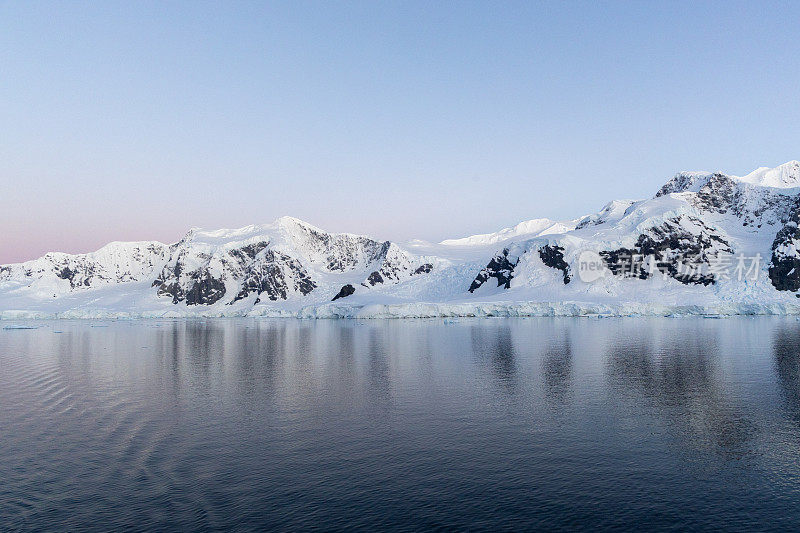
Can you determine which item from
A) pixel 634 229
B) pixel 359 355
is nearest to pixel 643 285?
pixel 634 229

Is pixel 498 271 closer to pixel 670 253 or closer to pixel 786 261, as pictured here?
pixel 670 253

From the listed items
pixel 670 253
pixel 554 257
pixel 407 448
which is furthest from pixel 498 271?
pixel 407 448

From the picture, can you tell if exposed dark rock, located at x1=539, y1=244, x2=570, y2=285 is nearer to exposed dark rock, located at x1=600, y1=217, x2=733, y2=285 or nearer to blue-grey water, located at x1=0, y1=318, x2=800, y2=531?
exposed dark rock, located at x1=600, y1=217, x2=733, y2=285

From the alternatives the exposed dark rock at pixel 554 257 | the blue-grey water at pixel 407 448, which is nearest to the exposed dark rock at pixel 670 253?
the exposed dark rock at pixel 554 257

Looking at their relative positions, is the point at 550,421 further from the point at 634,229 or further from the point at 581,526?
the point at 634,229

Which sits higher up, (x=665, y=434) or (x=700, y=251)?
(x=700, y=251)

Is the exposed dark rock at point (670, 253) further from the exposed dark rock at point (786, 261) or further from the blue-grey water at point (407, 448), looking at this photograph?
the blue-grey water at point (407, 448)
